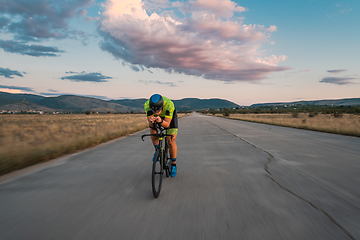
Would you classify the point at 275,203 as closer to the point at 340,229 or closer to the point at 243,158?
the point at 340,229

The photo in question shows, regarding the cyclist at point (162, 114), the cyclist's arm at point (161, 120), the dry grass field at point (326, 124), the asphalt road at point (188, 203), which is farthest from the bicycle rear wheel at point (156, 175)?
the dry grass field at point (326, 124)

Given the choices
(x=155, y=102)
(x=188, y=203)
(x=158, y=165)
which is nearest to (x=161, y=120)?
(x=155, y=102)

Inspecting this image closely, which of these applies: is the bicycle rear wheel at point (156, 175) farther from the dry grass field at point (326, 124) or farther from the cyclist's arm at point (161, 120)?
the dry grass field at point (326, 124)

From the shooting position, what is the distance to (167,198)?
3.85 metres

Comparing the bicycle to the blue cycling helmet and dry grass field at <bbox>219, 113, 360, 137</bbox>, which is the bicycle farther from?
dry grass field at <bbox>219, 113, 360, 137</bbox>

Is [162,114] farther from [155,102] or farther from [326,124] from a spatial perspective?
[326,124]

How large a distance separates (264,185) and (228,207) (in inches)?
59.2

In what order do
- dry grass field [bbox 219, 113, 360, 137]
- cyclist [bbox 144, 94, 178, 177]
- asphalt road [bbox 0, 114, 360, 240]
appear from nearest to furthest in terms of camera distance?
asphalt road [bbox 0, 114, 360, 240] < cyclist [bbox 144, 94, 178, 177] < dry grass field [bbox 219, 113, 360, 137]

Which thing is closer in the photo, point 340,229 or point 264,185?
point 340,229

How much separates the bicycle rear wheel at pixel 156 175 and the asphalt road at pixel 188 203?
0.16 metres

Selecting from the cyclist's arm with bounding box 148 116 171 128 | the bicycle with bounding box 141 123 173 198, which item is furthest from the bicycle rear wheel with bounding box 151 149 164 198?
the cyclist's arm with bounding box 148 116 171 128

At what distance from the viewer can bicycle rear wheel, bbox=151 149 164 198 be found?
371 centimetres

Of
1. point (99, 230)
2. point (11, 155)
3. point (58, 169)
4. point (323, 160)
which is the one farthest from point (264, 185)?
point (11, 155)

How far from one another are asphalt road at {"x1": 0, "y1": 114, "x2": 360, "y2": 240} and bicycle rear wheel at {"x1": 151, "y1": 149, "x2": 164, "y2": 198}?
6.4 inches
